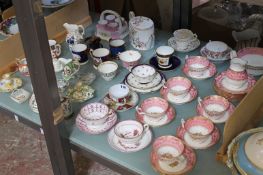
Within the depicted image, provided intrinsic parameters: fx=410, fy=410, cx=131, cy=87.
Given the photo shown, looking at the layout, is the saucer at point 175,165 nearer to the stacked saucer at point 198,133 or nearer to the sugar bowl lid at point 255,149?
the stacked saucer at point 198,133

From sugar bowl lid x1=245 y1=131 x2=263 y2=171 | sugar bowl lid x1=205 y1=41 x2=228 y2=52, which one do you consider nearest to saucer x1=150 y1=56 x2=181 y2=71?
sugar bowl lid x1=205 y1=41 x2=228 y2=52

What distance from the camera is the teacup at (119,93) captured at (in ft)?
4.14

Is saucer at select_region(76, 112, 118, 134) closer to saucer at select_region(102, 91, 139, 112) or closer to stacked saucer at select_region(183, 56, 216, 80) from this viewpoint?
saucer at select_region(102, 91, 139, 112)

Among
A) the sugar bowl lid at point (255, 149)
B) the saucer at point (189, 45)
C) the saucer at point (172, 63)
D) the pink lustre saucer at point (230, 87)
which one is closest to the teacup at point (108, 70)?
the saucer at point (172, 63)

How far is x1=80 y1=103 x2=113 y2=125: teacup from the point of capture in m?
1.19

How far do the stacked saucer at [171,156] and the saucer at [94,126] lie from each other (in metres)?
0.16

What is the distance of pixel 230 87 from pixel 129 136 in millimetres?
361

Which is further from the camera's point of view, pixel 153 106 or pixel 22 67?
pixel 22 67

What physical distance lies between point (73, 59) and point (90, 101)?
241 millimetres

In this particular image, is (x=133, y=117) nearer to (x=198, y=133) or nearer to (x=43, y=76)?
(x=198, y=133)

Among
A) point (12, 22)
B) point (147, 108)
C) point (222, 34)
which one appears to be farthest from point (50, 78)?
point (222, 34)

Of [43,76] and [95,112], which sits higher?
[43,76]

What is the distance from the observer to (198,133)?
114 cm

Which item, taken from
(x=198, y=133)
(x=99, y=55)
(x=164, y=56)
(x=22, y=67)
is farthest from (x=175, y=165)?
(x=22, y=67)
